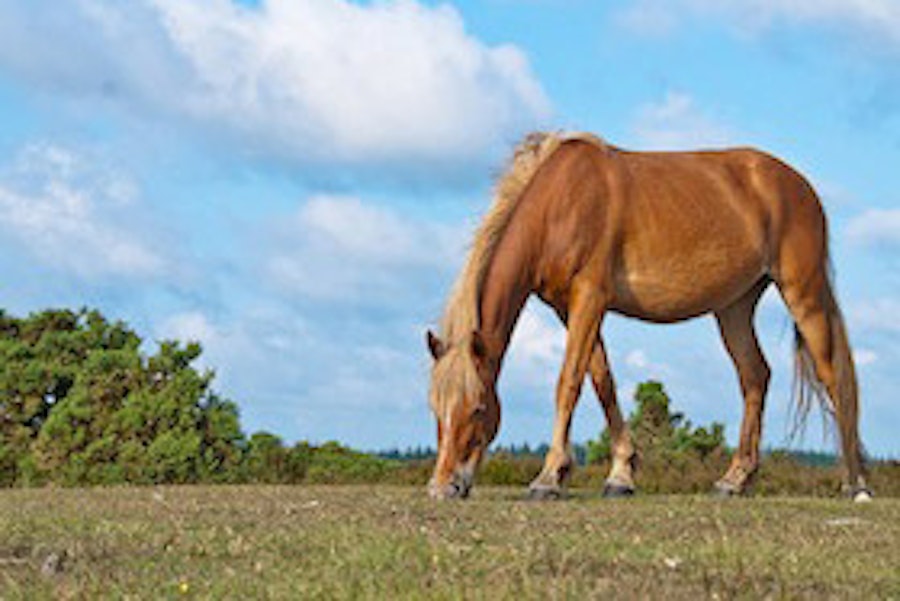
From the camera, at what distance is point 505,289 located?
1105cm

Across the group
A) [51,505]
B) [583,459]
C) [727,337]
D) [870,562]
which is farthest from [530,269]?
[583,459]

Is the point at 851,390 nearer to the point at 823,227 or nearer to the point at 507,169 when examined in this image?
the point at 823,227

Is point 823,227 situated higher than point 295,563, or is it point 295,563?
point 823,227

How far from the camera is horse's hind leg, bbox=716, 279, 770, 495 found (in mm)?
13031

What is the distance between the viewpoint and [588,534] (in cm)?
791

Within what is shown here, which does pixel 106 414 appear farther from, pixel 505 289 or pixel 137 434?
pixel 505 289

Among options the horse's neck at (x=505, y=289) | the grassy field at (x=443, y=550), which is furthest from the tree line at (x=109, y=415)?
the horse's neck at (x=505, y=289)

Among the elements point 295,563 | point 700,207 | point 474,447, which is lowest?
point 295,563

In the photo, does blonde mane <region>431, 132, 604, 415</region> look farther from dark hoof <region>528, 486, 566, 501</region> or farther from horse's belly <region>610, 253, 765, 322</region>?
dark hoof <region>528, 486, 566, 501</region>

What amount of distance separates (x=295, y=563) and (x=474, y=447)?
3.87m

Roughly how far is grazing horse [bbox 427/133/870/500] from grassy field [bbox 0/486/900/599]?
3.27 feet

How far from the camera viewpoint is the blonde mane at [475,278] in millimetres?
10156

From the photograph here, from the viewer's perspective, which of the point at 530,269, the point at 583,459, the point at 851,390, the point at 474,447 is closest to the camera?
the point at 474,447

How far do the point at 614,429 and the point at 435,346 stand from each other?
2422 mm
